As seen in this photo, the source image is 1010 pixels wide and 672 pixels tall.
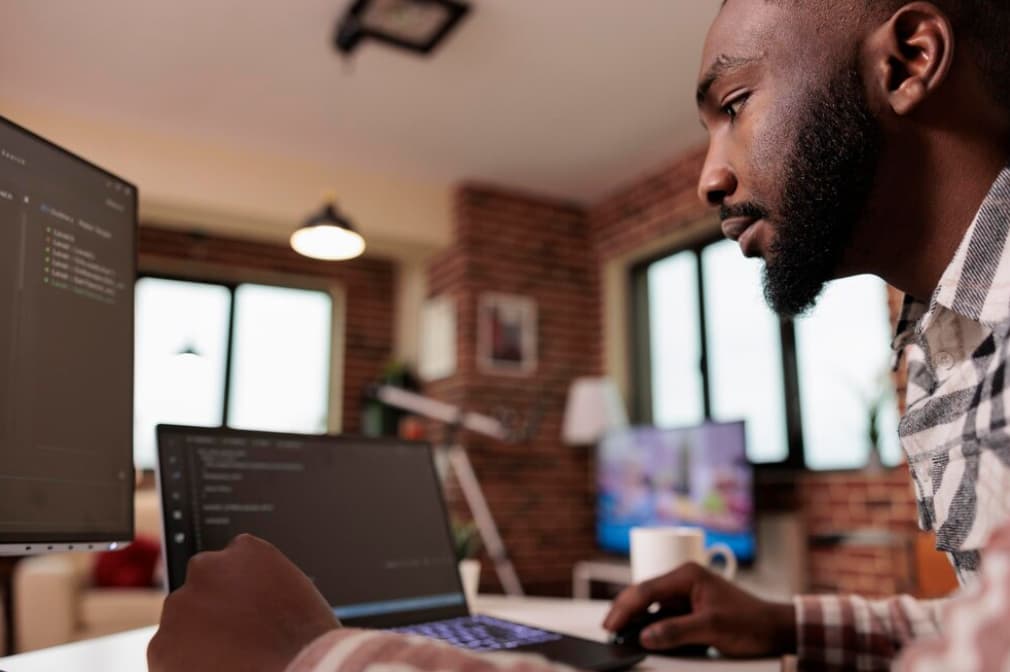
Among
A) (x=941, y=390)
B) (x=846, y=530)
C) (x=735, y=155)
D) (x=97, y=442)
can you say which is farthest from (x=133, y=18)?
(x=846, y=530)

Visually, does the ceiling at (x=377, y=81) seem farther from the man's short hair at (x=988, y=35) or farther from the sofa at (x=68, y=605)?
the man's short hair at (x=988, y=35)

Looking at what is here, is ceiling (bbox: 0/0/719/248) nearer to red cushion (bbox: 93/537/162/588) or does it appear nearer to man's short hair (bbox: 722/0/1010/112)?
red cushion (bbox: 93/537/162/588)

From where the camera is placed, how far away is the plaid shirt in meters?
0.51

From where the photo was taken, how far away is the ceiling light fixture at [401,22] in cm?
287

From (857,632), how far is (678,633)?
8.3 inches

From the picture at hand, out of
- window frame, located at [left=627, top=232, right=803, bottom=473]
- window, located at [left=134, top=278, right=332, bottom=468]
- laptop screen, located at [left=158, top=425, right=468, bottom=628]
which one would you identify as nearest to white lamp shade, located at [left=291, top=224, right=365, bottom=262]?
window frame, located at [left=627, top=232, right=803, bottom=473]

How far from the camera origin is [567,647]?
83 cm

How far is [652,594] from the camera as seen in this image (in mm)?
903

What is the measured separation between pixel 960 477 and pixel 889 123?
12.4 inches

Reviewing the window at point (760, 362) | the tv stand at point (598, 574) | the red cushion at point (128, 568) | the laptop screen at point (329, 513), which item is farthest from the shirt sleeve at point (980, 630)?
the red cushion at point (128, 568)

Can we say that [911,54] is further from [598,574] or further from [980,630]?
[598,574]

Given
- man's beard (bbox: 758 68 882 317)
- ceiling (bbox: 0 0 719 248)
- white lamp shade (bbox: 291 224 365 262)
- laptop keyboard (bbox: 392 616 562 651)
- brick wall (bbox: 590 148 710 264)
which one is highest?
ceiling (bbox: 0 0 719 248)

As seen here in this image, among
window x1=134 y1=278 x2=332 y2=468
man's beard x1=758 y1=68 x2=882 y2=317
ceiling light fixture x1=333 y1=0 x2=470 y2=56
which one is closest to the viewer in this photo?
man's beard x1=758 y1=68 x2=882 y2=317

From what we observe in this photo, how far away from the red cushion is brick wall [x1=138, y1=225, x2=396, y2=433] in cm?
182
